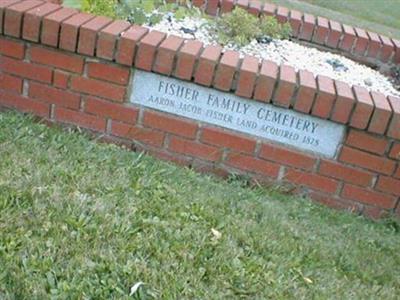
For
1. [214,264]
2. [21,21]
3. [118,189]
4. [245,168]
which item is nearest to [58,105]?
[21,21]

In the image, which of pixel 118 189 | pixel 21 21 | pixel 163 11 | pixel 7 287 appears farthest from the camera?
pixel 163 11

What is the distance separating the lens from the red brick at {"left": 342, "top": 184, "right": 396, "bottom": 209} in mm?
Result: 3029

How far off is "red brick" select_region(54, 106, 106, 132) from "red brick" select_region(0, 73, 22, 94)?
24 centimetres

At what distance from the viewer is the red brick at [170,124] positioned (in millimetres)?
2975

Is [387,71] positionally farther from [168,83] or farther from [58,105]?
[58,105]

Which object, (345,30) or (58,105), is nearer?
(58,105)

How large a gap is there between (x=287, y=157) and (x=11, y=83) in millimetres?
1578

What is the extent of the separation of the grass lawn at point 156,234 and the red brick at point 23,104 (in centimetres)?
11

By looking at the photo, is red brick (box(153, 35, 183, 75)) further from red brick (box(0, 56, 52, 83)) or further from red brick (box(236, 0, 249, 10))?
red brick (box(236, 0, 249, 10))

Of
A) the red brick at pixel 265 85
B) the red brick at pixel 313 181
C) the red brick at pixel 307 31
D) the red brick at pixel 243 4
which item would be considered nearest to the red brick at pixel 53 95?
the red brick at pixel 265 85

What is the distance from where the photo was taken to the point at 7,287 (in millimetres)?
1773

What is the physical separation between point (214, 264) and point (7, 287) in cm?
77

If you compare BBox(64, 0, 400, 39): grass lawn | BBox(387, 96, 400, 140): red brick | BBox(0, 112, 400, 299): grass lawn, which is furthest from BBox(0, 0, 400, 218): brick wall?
BBox(64, 0, 400, 39): grass lawn

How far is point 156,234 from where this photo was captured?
7.27ft
